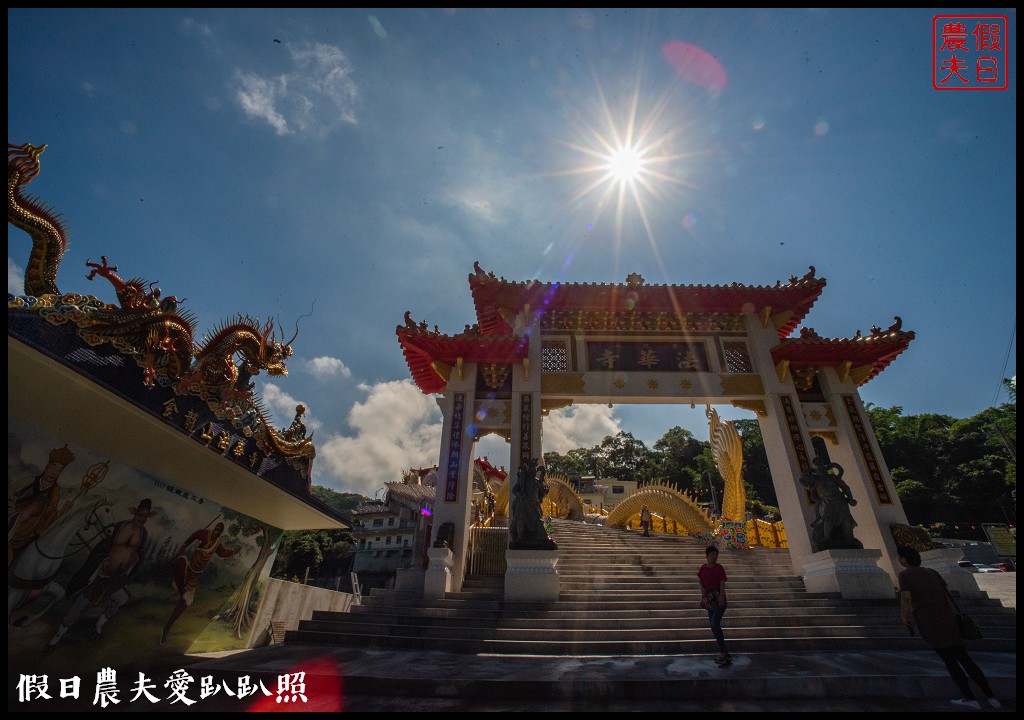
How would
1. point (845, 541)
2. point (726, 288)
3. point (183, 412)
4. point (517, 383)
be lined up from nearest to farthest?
point (183, 412) → point (845, 541) → point (517, 383) → point (726, 288)

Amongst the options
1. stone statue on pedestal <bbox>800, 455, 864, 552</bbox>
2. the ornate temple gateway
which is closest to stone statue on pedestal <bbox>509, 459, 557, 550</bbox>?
the ornate temple gateway

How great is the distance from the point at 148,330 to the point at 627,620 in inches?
303

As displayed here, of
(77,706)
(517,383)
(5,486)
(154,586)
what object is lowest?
(77,706)

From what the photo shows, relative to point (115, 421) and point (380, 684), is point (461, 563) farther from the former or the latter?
point (115, 421)

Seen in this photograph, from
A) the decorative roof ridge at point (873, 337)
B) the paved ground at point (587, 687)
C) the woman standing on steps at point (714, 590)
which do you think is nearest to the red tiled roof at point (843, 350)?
the decorative roof ridge at point (873, 337)

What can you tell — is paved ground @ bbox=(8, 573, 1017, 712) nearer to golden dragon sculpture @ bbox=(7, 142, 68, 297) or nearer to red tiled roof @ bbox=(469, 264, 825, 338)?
golden dragon sculpture @ bbox=(7, 142, 68, 297)

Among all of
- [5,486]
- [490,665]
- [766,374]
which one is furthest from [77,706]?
[766,374]

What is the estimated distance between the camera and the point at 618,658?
18.4 ft

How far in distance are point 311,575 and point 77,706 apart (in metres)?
34.4

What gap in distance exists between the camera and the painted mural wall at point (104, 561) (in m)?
4.53

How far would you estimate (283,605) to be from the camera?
9.70 m

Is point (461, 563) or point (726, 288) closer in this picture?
point (461, 563)

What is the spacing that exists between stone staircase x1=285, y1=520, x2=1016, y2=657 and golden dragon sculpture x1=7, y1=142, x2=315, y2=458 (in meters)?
3.60

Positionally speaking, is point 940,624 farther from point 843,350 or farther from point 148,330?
point 843,350
